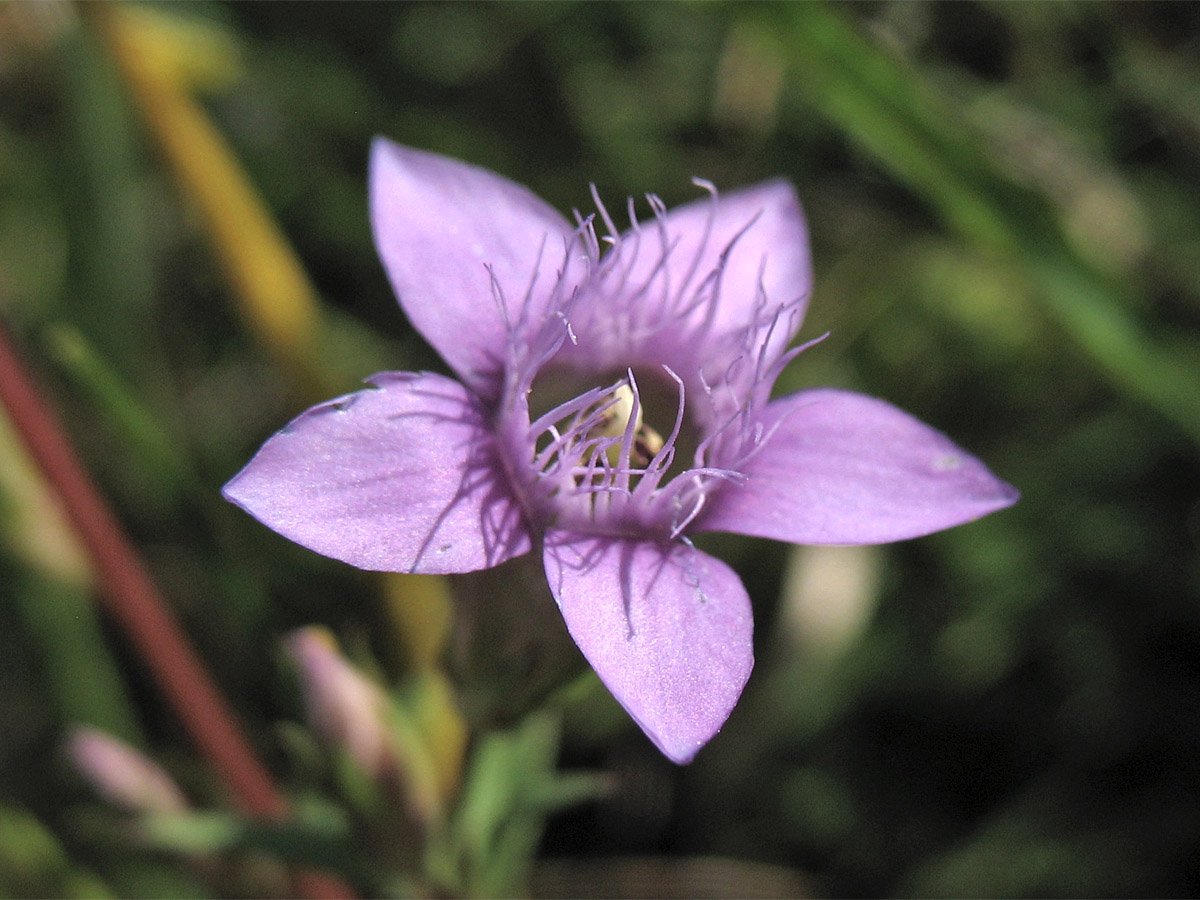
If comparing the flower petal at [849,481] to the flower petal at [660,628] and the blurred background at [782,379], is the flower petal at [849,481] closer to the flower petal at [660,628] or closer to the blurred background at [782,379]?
the flower petal at [660,628]

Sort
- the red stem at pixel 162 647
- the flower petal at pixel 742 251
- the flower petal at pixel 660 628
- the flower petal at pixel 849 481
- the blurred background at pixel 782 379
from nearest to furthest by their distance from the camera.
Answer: the flower petal at pixel 660 628 → the flower petal at pixel 849 481 → the flower petal at pixel 742 251 → the red stem at pixel 162 647 → the blurred background at pixel 782 379

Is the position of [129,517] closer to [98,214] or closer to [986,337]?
[98,214]

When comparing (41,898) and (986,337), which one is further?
(986,337)

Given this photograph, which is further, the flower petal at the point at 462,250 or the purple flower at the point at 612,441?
the flower petal at the point at 462,250

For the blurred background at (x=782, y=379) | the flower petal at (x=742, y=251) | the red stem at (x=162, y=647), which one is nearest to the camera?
the flower petal at (x=742, y=251)

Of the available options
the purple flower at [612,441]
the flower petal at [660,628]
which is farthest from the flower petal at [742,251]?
the flower petal at [660,628]

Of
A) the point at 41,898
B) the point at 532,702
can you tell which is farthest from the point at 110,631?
the point at 532,702
